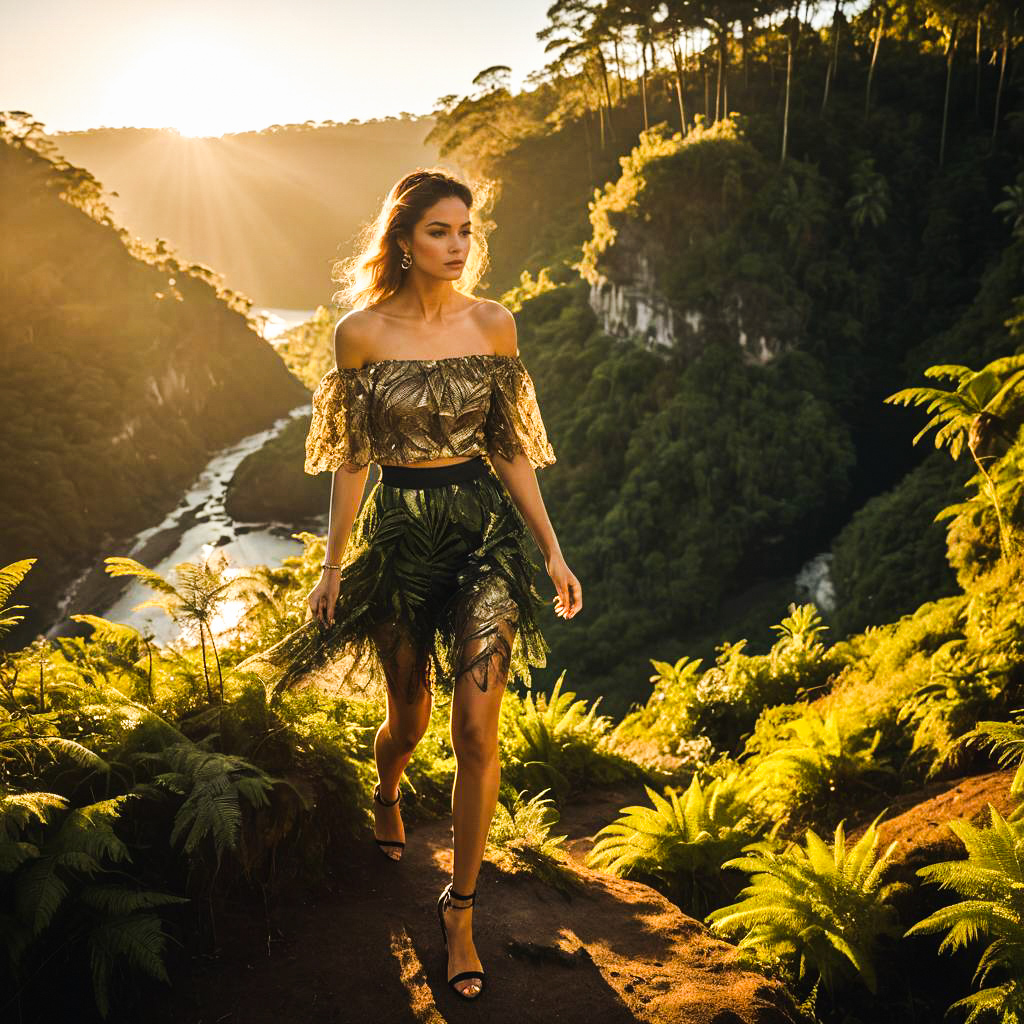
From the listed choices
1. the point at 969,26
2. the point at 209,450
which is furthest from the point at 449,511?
the point at 209,450

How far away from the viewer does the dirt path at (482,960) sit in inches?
115

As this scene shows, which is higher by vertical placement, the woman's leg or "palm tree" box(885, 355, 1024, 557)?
Result: "palm tree" box(885, 355, 1024, 557)

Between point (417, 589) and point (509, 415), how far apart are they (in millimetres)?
802

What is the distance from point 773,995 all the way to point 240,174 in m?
191

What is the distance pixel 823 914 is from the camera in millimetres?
3434

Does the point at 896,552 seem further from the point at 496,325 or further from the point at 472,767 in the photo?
the point at 472,767

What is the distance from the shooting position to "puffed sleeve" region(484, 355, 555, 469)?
11.8 feet

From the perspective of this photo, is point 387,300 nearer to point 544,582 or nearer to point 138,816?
point 138,816

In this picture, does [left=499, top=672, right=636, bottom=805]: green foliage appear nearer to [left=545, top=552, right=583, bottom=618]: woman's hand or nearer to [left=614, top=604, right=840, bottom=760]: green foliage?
[left=614, top=604, right=840, bottom=760]: green foliage

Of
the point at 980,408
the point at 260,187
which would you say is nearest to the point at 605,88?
the point at 980,408

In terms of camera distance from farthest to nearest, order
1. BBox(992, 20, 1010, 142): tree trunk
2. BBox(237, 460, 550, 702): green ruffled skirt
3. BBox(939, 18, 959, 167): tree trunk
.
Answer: BBox(939, 18, 959, 167): tree trunk, BBox(992, 20, 1010, 142): tree trunk, BBox(237, 460, 550, 702): green ruffled skirt

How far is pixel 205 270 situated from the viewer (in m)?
103

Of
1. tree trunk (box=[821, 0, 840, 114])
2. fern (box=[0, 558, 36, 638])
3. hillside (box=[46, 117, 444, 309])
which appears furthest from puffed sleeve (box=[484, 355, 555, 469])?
hillside (box=[46, 117, 444, 309])

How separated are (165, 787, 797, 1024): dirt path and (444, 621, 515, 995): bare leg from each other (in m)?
0.18
